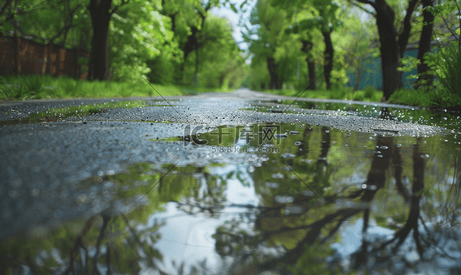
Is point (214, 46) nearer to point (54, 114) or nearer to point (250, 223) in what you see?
point (54, 114)

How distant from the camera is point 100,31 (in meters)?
12.1

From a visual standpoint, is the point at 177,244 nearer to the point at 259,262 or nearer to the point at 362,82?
the point at 259,262

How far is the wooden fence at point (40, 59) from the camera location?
454 inches

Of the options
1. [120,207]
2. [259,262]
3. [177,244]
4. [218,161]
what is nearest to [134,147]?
[218,161]

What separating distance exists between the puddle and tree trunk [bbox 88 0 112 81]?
11.5m

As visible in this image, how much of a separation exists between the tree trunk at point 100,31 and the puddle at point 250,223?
1151 centimetres

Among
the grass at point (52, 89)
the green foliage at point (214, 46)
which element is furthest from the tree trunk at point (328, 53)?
the grass at point (52, 89)

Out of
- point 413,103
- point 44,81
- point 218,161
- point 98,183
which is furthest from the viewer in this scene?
point 413,103

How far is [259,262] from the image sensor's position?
1008 millimetres

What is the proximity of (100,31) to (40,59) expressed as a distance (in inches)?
115

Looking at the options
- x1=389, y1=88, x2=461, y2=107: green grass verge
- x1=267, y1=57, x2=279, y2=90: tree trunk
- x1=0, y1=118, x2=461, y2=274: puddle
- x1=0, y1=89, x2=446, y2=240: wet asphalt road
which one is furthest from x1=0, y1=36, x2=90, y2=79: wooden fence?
x1=267, y1=57, x2=279, y2=90: tree trunk

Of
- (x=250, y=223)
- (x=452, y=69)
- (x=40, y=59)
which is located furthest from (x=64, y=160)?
(x=40, y=59)

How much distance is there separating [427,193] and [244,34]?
35.5 metres

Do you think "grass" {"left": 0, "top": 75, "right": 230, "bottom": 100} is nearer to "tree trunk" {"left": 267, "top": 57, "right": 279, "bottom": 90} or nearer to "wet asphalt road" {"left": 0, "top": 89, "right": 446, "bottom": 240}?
"wet asphalt road" {"left": 0, "top": 89, "right": 446, "bottom": 240}
